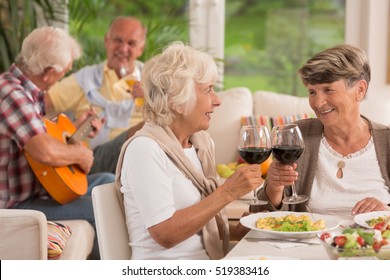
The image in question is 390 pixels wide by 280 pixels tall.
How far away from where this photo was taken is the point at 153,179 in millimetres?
1919

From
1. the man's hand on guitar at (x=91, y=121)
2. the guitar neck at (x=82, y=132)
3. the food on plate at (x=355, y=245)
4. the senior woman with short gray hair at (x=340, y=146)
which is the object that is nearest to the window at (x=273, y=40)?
the man's hand on guitar at (x=91, y=121)

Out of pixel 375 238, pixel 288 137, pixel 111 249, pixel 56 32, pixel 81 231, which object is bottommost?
pixel 81 231

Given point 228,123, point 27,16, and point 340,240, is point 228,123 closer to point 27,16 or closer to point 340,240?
point 27,16

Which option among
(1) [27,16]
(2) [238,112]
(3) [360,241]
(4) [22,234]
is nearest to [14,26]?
(1) [27,16]

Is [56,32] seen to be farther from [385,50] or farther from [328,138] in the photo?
[385,50]

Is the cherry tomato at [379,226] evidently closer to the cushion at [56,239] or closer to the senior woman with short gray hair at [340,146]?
the senior woman with short gray hair at [340,146]

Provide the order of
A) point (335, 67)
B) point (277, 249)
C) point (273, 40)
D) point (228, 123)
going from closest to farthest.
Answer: point (277, 249) → point (335, 67) → point (228, 123) → point (273, 40)

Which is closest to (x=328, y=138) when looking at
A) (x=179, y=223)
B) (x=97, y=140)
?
(x=179, y=223)

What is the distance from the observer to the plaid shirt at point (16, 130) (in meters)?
3.11

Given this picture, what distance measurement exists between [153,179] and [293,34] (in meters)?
3.71

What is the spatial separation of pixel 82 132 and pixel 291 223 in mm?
2000

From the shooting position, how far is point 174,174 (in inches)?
80.0

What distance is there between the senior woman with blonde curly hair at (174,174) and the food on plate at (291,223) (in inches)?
4.0

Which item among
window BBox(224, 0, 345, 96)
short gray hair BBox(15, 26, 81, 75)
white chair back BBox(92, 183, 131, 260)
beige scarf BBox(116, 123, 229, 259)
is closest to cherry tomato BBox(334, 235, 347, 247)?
beige scarf BBox(116, 123, 229, 259)
